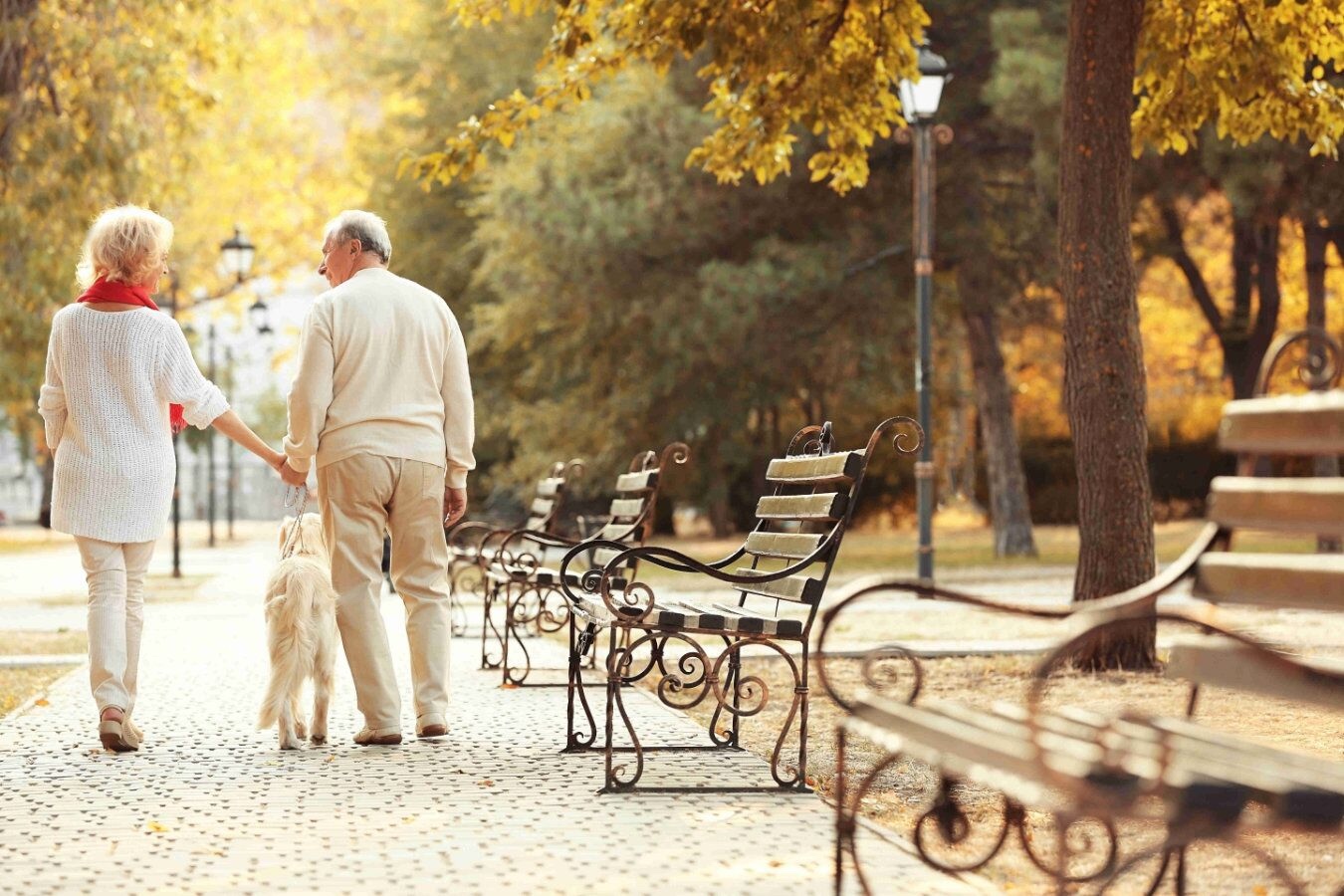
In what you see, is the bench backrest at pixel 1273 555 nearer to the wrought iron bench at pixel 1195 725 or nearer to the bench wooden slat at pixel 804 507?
the wrought iron bench at pixel 1195 725

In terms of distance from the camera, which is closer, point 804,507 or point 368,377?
point 804,507

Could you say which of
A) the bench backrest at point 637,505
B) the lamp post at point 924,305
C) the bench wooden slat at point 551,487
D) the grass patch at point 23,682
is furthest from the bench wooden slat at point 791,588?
the lamp post at point 924,305

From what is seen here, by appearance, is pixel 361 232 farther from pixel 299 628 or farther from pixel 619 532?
pixel 619 532

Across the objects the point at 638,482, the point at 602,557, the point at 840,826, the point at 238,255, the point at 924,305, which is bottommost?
the point at 840,826

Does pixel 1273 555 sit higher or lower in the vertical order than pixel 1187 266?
lower

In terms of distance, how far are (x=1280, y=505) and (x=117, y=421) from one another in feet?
16.0

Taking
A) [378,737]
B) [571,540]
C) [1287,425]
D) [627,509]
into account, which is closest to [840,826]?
[1287,425]

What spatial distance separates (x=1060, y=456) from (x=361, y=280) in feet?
113

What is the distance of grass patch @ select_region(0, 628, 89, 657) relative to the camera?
1278cm

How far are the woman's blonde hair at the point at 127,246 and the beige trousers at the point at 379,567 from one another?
1.12 metres

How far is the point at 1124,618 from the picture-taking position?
3875mm

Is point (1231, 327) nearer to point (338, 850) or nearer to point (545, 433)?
point (545, 433)

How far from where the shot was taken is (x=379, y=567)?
783 cm

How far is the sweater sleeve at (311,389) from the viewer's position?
753 centimetres
